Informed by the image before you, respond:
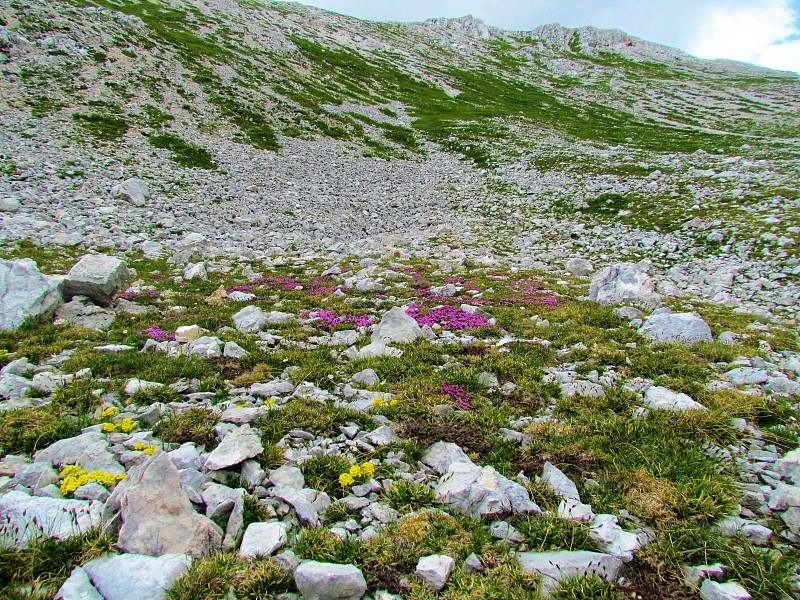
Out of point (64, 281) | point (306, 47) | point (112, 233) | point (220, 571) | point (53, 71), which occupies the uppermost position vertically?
point (306, 47)

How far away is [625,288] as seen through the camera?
42.8 feet

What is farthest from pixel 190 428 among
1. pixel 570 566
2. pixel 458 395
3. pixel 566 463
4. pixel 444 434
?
pixel 566 463

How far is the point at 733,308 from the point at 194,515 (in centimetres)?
1718

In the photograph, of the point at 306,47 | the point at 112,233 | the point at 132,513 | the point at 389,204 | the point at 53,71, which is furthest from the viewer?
the point at 306,47

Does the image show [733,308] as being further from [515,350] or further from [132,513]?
[132,513]

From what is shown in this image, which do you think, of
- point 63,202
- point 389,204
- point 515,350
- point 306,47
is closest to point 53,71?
point 63,202

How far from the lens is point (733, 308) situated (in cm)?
1388

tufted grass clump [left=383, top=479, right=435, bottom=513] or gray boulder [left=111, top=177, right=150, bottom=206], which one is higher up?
tufted grass clump [left=383, top=479, right=435, bottom=513]

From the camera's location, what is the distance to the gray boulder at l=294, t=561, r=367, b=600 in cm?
363

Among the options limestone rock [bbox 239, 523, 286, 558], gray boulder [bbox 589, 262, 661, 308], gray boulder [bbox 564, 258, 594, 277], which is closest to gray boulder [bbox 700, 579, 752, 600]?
limestone rock [bbox 239, 523, 286, 558]

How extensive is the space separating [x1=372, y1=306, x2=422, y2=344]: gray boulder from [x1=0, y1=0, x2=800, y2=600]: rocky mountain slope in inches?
3.1

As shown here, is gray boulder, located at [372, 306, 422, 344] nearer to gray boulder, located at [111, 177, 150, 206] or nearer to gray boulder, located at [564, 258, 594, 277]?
gray boulder, located at [564, 258, 594, 277]

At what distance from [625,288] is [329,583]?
12.8 m

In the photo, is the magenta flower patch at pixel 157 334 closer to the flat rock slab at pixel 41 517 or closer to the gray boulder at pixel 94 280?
the gray boulder at pixel 94 280
